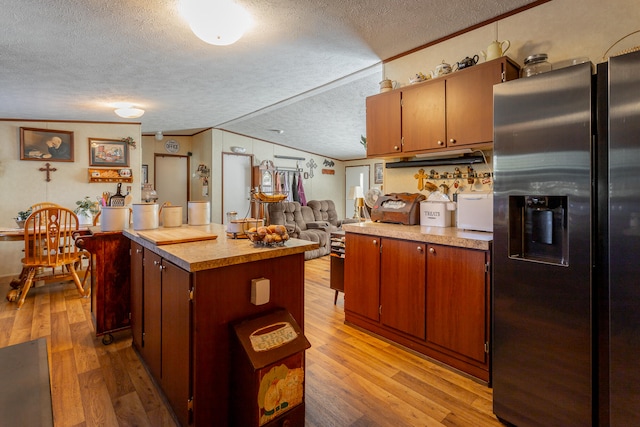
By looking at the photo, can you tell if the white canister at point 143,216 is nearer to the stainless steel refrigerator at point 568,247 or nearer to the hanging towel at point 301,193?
the stainless steel refrigerator at point 568,247

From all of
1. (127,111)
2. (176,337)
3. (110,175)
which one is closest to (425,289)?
(176,337)

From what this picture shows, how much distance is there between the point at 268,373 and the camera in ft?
4.61

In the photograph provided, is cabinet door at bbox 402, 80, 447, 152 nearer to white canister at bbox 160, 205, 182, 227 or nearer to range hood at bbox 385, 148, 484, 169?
range hood at bbox 385, 148, 484, 169

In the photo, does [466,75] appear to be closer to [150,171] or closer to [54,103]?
[54,103]

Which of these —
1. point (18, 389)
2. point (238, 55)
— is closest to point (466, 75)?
point (238, 55)

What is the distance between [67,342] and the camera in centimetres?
257

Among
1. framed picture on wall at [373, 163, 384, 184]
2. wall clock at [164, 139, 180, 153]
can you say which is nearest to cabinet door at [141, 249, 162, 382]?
wall clock at [164, 139, 180, 153]

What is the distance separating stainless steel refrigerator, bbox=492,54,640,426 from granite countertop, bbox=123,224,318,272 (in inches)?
43.8

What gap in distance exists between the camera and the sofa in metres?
5.86

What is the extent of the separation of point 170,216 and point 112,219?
17.8 inches

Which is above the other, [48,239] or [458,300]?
[48,239]

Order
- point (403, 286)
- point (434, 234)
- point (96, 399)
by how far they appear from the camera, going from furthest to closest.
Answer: point (403, 286), point (434, 234), point (96, 399)

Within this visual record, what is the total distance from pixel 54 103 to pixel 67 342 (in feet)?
9.91

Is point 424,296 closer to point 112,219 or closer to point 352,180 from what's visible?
point 112,219
